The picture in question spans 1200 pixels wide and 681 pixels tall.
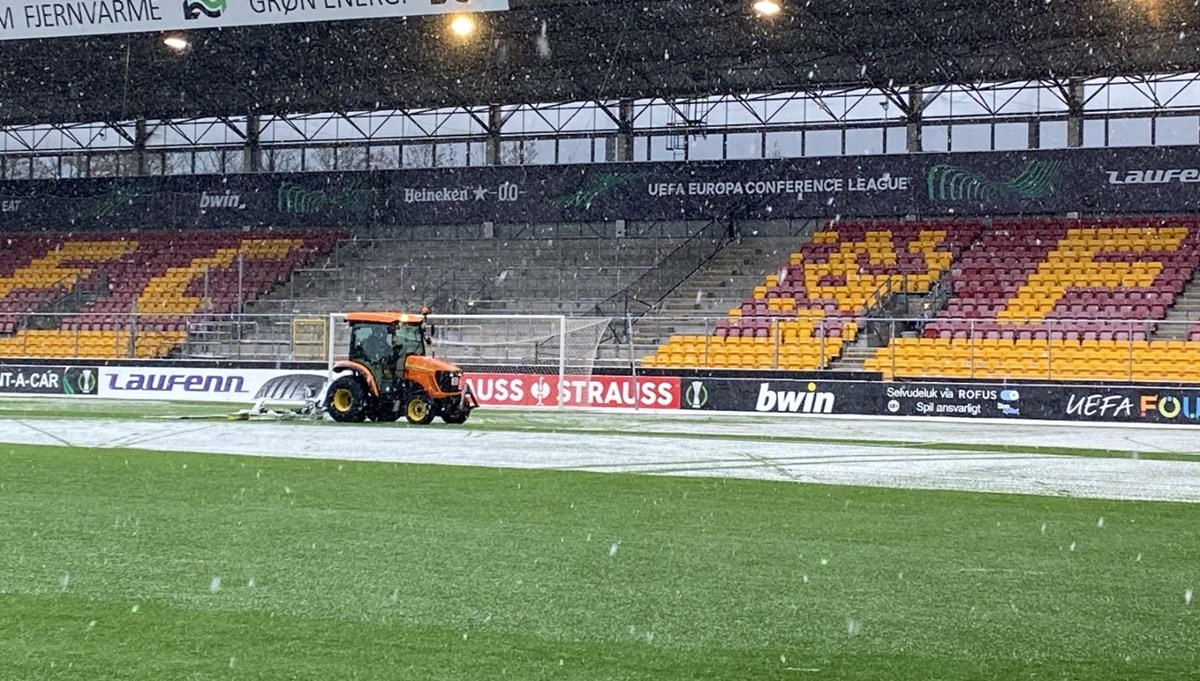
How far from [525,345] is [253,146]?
16.1m

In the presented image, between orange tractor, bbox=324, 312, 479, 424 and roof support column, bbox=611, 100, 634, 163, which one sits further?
roof support column, bbox=611, 100, 634, 163

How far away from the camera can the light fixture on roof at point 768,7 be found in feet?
91.1

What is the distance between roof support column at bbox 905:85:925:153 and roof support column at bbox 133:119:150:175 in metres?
23.2

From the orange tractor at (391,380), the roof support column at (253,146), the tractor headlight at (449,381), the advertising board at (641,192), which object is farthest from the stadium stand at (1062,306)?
the roof support column at (253,146)

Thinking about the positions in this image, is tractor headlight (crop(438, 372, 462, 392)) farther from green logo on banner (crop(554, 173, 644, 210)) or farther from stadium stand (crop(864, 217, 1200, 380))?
green logo on banner (crop(554, 173, 644, 210))

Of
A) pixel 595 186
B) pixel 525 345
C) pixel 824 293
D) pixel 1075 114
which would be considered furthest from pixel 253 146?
pixel 1075 114

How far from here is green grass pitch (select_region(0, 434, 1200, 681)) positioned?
5391 millimetres

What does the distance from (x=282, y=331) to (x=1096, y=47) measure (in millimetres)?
19911

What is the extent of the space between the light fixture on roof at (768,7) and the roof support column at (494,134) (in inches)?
486

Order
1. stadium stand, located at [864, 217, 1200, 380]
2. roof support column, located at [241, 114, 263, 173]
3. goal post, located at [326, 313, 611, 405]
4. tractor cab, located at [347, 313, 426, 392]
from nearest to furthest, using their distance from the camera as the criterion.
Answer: tractor cab, located at [347, 313, 426, 392] → stadium stand, located at [864, 217, 1200, 380] → goal post, located at [326, 313, 611, 405] → roof support column, located at [241, 114, 263, 173]

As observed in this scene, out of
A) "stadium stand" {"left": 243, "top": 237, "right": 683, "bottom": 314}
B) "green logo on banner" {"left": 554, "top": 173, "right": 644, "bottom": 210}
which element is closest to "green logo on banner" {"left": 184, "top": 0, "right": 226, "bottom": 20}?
"stadium stand" {"left": 243, "top": 237, "right": 683, "bottom": 314}

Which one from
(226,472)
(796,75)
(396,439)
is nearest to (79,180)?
(796,75)

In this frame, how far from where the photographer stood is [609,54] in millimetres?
33250

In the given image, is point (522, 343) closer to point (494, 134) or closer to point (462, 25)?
point (462, 25)
